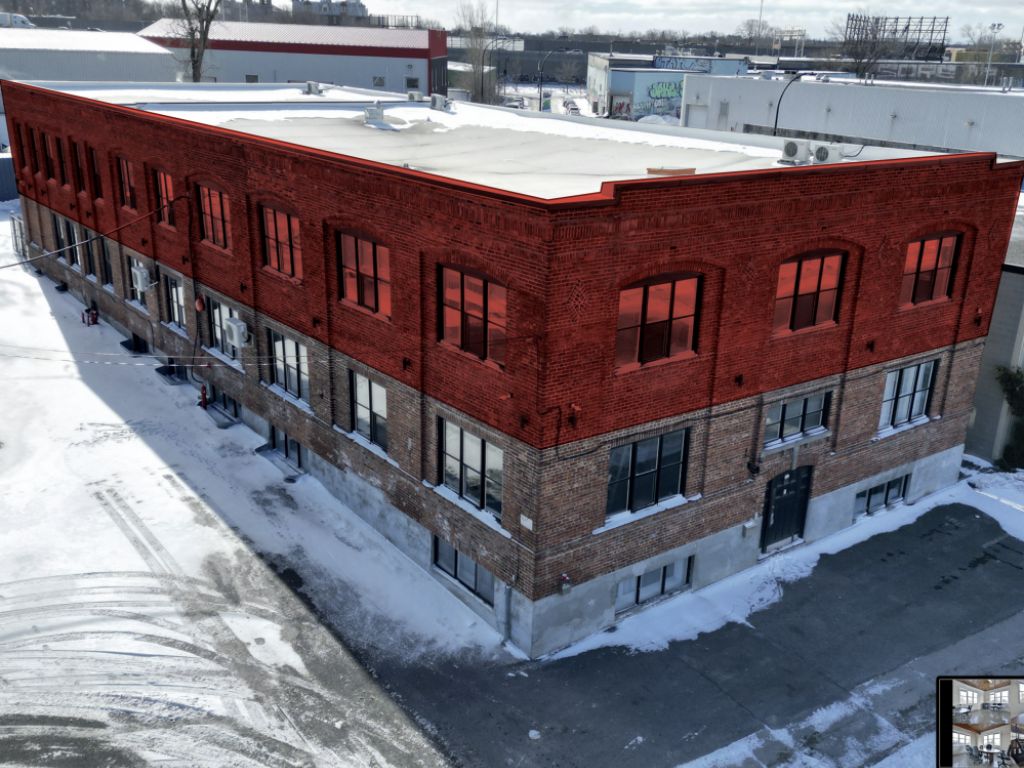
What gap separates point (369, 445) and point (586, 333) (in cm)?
729

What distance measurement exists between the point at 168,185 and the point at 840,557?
21763mm

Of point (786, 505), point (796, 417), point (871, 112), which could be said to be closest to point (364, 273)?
point (796, 417)

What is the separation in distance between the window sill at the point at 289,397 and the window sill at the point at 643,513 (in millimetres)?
8832

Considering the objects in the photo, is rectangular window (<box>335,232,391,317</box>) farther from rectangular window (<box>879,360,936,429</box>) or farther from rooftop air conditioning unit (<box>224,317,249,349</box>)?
rectangular window (<box>879,360,936,429</box>)

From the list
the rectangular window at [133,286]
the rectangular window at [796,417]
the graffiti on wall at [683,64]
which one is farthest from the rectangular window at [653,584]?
the graffiti on wall at [683,64]

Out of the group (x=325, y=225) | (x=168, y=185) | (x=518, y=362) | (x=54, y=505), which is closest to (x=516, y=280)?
(x=518, y=362)

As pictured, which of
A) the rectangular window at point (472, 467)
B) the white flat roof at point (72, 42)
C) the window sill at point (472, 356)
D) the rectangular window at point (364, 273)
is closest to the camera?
the window sill at point (472, 356)

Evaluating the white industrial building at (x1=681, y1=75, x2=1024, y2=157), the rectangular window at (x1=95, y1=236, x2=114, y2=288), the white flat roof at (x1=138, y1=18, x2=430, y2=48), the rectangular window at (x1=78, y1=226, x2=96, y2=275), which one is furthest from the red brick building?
the white flat roof at (x1=138, y1=18, x2=430, y2=48)

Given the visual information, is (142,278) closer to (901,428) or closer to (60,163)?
(60,163)

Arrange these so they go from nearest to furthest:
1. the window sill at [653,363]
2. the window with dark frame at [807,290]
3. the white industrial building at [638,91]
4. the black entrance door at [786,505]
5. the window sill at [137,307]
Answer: the window sill at [653,363] < the window with dark frame at [807,290] < the black entrance door at [786,505] < the window sill at [137,307] < the white industrial building at [638,91]

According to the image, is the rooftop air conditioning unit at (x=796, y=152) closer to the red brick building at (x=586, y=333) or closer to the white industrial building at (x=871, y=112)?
the red brick building at (x=586, y=333)

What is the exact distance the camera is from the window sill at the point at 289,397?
2242 cm

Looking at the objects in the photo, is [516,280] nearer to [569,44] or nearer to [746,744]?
[746,744]

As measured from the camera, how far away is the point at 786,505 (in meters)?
20.5
